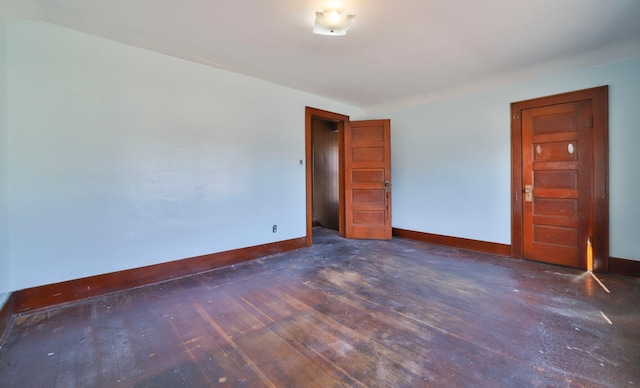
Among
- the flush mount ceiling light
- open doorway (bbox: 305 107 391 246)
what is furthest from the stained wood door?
the flush mount ceiling light

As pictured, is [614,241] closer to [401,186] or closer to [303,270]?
[401,186]

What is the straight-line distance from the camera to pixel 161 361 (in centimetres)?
167

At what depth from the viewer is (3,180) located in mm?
2148

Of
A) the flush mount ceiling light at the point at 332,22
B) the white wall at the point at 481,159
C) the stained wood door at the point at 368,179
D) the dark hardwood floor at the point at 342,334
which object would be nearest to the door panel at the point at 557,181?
the white wall at the point at 481,159

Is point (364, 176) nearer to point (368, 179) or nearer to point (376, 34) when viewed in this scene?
point (368, 179)

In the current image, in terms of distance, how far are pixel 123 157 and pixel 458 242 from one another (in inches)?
188

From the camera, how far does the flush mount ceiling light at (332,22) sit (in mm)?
2154

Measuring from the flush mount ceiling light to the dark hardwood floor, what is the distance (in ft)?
7.98

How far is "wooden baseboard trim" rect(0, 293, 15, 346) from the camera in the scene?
1957mm

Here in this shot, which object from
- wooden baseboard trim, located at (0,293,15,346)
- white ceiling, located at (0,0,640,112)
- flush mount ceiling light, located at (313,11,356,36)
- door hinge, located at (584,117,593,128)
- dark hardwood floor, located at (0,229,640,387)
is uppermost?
white ceiling, located at (0,0,640,112)

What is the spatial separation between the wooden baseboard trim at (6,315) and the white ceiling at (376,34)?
7.66ft

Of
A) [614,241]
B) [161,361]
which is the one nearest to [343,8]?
[161,361]

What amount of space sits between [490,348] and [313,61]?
3233 millimetres

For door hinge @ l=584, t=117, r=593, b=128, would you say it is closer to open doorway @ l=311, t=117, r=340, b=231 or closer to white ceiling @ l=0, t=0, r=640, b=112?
white ceiling @ l=0, t=0, r=640, b=112
